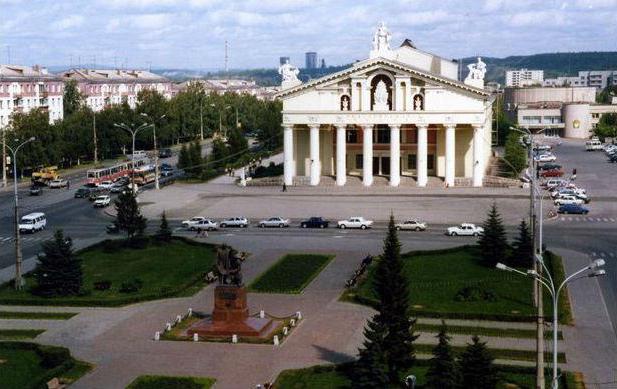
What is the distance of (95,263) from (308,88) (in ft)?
151

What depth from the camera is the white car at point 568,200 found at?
88.1 m

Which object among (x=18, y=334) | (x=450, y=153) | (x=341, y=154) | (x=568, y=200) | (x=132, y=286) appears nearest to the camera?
(x=18, y=334)

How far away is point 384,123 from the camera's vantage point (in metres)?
103

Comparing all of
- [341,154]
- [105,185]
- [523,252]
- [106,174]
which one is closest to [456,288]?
[523,252]

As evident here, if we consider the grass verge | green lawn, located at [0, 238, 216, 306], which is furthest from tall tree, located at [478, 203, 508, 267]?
the grass verge

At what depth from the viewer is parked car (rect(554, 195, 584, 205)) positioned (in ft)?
289

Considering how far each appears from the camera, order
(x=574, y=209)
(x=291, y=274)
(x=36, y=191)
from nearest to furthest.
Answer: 1. (x=291, y=274)
2. (x=574, y=209)
3. (x=36, y=191)

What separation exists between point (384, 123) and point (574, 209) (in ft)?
85.4

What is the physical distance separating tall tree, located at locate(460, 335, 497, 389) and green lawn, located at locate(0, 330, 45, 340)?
2275cm

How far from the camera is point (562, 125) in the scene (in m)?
195

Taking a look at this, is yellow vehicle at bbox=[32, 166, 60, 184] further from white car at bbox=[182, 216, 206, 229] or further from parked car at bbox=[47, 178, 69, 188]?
white car at bbox=[182, 216, 206, 229]

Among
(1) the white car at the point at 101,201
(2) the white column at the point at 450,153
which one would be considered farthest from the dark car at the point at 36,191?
(2) the white column at the point at 450,153

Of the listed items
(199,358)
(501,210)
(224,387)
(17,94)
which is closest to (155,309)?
(199,358)

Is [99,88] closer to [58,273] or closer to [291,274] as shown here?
[291,274]
